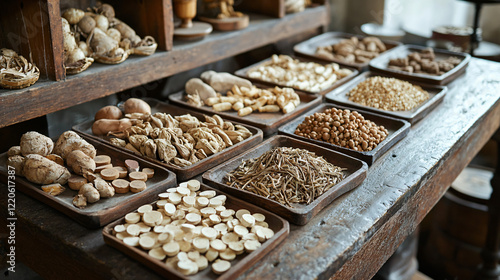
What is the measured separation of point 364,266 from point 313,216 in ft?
0.71

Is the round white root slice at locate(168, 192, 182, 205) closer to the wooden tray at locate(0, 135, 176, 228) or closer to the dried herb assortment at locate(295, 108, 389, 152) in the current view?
the wooden tray at locate(0, 135, 176, 228)

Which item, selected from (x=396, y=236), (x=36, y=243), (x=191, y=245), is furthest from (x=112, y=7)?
(x=396, y=236)

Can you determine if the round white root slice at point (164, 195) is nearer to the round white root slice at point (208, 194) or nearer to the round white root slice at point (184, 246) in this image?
the round white root slice at point (208, 194)

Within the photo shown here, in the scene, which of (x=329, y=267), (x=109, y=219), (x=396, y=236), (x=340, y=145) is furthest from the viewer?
(x=340, y=145)

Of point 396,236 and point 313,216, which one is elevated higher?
point 313,216

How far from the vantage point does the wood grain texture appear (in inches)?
62.8

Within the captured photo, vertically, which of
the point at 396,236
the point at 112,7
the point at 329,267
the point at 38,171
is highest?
the point at 112,7

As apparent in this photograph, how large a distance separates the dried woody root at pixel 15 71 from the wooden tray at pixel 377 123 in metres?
0.89

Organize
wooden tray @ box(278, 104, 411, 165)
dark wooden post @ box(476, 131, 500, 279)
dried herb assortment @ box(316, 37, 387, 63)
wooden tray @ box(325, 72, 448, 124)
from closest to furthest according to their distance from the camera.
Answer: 1. wooden tray @ box(278, 104, 411, 165)
2. wooden tray @ box(325, 72, 448, 124)
3. dark wooden post @ box(476, 131, 500, 279)
4. dried herb assortment @ box(316, 37, 387, 63)

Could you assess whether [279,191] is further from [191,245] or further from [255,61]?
[255,61]

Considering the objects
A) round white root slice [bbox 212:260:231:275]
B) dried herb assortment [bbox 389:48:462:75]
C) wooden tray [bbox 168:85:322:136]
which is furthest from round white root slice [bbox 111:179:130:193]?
dried herb assortment [bbox 389:48:462:75]

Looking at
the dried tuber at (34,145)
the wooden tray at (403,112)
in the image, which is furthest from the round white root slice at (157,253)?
the wooden tray at (403,112)

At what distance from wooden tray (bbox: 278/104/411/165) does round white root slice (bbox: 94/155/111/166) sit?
645mm

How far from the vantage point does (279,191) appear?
1446 mm
